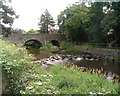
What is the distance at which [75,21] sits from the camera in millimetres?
17297

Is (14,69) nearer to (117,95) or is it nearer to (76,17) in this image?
(117,95)

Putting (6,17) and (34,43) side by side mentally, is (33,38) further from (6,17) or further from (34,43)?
(6,17)

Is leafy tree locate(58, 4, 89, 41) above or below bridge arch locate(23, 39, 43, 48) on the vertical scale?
above

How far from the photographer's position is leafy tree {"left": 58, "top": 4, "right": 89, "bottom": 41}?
1712 centimetres

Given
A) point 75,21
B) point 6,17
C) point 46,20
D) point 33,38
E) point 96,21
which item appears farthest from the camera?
point 46,20

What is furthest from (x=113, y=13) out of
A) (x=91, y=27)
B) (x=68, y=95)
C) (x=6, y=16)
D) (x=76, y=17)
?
(x=68, y=95)

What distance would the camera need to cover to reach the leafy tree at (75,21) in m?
17.1

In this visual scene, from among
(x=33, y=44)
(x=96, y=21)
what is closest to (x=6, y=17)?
(x=96, y=21)

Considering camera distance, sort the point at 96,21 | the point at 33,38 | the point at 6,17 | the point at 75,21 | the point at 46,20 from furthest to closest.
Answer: the point at 46,20, the point at 33,38, the point at 75,21, the point at 96,21, the point at 6,17

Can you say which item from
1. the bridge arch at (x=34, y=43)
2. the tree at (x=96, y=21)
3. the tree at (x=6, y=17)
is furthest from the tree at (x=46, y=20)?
the tree at (x=6, y=17)

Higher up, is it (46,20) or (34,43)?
(46,20)

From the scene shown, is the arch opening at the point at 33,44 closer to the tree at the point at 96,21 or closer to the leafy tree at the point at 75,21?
the leafy tree at the point at 75,21

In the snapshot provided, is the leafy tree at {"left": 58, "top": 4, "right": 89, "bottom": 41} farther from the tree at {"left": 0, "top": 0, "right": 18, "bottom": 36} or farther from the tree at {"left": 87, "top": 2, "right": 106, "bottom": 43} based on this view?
the tree at {"left": 0, "top": 0, "right": 18, "bottom": 36}

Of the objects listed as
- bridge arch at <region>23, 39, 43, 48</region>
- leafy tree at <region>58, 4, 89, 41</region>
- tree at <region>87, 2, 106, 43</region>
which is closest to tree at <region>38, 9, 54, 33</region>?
bridge arch at <region>23, 39, 43, 48</region>
